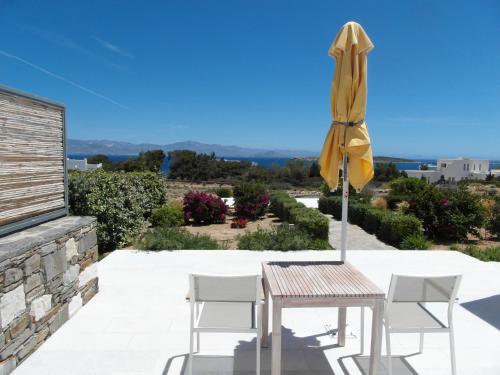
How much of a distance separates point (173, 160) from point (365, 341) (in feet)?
121

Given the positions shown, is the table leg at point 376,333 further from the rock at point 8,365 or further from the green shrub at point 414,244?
the green shrub at point 414,244

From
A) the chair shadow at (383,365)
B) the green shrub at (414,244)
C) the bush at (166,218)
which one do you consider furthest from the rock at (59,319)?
the green shrub at (414,244)

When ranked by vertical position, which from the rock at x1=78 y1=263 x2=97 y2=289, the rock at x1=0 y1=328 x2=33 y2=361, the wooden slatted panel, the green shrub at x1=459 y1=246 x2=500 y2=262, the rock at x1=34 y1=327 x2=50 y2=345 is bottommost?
the green shrub at x1=459 y1=246 x2=500 y2=262

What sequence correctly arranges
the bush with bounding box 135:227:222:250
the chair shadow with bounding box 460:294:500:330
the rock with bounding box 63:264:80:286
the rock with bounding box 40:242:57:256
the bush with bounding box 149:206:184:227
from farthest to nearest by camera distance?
1. the bush with bounding box 149:206:184:227
2. the bush with bounding box 135:227:222:250
3. the chair shadow with bounding box 460:294:500:330
4. the rock with bounding box 63:264:80:286
5. the rock with bounding box 40:242:57:256

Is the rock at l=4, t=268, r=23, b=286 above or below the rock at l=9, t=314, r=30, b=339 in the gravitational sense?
above

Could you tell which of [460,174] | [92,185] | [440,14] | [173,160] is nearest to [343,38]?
[92,185]

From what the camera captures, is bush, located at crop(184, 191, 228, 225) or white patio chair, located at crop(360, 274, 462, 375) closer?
white patio chair, located at crop(360, 274, 462, 375)

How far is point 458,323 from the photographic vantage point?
3447mm

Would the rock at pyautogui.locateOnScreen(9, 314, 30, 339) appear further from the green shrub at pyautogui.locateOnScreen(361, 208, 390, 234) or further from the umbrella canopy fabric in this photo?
the green shrub at pyautogui.locateOnScreen(361, 208, 390, 234)

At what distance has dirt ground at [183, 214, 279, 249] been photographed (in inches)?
347

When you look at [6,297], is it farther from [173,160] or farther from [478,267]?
[173,160]

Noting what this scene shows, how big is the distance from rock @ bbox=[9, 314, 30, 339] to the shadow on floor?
1.19 metres

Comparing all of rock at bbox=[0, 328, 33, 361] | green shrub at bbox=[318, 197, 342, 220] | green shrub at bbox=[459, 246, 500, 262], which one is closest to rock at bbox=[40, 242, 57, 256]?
rock at bbox=[0, 328, 33, 361]

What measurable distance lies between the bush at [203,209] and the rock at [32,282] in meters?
8.05
